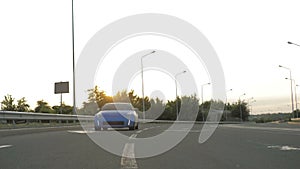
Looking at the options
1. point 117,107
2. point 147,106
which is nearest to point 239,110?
point 147,106

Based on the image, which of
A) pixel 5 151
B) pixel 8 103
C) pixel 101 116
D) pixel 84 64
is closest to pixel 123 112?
pixel 101 116

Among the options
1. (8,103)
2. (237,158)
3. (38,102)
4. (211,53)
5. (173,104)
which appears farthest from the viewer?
(38,102)

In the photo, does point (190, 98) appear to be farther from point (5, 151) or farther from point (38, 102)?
point (5, 151)

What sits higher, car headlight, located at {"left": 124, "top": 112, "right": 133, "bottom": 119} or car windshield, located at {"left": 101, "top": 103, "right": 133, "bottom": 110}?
car windshield, located at {"left": 101, "top": 103, "right": 133, "bottom": 110}

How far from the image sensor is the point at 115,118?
18.0 m

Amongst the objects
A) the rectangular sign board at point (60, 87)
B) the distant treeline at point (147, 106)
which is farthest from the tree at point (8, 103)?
the rectangular sign board at point (60, 87)

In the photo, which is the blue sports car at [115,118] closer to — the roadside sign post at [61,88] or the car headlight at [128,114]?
the car headlight at [128,114]

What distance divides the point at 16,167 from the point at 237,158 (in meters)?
3.90

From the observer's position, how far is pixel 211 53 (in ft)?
45.4

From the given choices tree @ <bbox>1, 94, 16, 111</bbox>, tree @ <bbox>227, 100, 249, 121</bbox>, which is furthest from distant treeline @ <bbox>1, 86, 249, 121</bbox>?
tree @ <bbox>227, 100, 249, 121</bbox>

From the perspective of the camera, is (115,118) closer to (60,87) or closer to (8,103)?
(60,87)

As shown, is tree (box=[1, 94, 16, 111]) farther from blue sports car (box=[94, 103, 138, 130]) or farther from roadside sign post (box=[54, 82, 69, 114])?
blue sports car (box=[94, 103, 138, 130])

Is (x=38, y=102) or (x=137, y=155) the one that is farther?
(x=38, y=102)

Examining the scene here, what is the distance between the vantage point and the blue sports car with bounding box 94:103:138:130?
1780 cm
